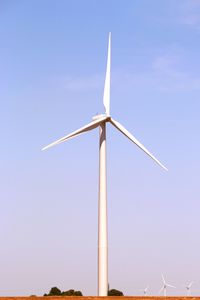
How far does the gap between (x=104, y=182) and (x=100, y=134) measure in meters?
7.12

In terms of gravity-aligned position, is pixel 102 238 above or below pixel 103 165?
below

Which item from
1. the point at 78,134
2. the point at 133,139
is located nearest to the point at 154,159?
the point at 133,139

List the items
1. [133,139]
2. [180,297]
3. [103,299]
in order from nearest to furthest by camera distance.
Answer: [103,299], [180,297], [133,139]

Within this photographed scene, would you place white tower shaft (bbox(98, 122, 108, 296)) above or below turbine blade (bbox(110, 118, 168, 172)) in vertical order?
below

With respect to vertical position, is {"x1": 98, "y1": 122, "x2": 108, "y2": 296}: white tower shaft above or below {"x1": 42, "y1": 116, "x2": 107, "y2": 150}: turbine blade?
below

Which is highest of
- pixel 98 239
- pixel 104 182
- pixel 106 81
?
pixel 106 81

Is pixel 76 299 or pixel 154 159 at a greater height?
pixel 154 159

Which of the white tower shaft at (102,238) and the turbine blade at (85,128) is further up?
the turbine blade at (85,128)

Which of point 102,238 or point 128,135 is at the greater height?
point 128,135

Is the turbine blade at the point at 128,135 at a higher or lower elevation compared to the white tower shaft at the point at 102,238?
higher

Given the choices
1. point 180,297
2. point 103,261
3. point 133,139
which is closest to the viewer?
point 180,297

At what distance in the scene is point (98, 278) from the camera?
7212 cm

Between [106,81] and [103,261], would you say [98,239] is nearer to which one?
[103,261]

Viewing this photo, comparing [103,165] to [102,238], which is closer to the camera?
[102,238]
